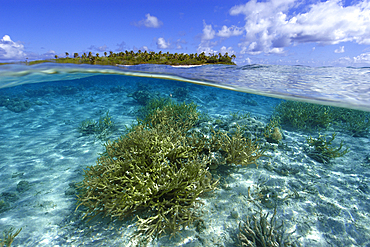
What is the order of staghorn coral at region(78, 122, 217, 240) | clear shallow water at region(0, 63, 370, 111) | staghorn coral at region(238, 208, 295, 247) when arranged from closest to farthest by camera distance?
1. staghorn coral at region(238, 208, 295, 247)
2. staghorn coral at region(78, 122, 217, 240)
3. clear shallow water at region(0, 63, 370, 111)

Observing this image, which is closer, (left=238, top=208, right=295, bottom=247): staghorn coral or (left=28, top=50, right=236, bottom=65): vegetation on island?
(left=238, top=208, right=295, bottom=247): staghorn coral

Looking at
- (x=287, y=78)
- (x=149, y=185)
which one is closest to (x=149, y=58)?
(x=287, y=78)

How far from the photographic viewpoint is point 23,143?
7.55 m

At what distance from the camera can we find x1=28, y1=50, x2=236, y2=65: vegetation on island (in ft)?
38.2

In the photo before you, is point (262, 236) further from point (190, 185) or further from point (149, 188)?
point (149, 188)

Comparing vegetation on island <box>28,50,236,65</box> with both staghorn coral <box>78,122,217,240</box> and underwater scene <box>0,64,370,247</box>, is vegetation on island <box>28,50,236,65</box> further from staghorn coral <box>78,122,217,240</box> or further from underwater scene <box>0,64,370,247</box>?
staghorn coral <box>78,122,217,240</box>

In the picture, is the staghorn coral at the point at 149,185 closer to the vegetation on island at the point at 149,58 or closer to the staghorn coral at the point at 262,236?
the staghorn coral at the point at 262,236

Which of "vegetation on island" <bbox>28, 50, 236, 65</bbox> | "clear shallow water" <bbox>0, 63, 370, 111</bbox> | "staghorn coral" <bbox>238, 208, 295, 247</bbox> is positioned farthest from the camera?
"vegetation on island" <bbox>28, 50, 236, 65</bbox>

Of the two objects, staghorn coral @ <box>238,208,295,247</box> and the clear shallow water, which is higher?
the clear shallow water

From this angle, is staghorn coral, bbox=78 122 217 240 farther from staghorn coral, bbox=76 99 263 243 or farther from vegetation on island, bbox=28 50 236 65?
→ vegetation on island, bbox=28 50 236 65

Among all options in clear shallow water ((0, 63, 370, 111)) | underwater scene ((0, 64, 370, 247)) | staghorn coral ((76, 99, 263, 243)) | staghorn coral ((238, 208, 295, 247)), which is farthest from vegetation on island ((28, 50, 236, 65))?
staghorn coral ((238, 208, 295, 247))

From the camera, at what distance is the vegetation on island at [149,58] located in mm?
11656

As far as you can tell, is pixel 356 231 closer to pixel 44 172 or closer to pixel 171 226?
pixel 171 226

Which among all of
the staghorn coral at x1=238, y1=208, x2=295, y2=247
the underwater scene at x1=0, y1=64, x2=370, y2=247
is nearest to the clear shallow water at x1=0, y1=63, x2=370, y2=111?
the underwater scene at x1=0, y1=64, x2=370, y2=247
